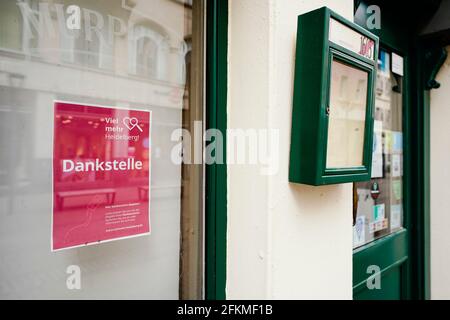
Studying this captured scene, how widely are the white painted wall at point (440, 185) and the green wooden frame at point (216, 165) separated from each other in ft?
5.86

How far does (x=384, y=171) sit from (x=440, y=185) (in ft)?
1.68

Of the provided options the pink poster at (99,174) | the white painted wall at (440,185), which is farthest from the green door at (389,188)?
the pink poster at (99,174)

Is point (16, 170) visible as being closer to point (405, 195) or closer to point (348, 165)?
point (348, 165)

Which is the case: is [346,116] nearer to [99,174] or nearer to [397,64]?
[99,174]

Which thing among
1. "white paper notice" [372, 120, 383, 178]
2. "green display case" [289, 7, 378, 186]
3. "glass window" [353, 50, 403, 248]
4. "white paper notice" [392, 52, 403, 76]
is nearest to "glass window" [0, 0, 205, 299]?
"green display case" [289, 7, 378, 186]

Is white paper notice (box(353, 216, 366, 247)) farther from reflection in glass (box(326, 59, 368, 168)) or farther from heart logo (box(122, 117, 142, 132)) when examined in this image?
heart logo (box(122, 117, 142, 132))

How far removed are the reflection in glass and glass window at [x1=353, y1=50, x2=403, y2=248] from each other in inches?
24.2

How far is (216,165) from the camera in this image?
1120 mm

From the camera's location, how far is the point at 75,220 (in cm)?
88

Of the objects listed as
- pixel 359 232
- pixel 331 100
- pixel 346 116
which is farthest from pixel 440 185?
pixel 331 100

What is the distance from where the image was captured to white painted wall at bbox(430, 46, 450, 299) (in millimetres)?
2123

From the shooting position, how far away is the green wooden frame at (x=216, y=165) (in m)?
1.11
